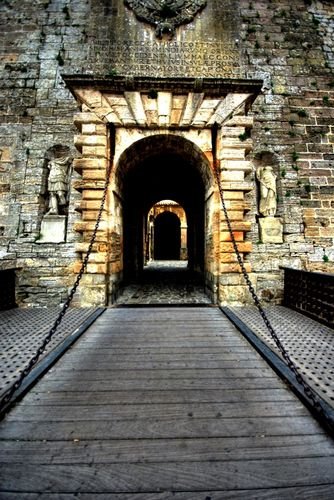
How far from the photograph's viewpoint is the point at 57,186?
6.30 meters

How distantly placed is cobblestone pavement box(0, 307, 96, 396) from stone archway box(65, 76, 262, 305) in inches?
30.8

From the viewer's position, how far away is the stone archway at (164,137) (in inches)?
213

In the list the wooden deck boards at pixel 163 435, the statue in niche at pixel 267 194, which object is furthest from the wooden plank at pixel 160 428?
the statue in niche at pixel 267 194

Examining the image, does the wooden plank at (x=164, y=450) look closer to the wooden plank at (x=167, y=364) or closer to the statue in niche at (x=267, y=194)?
the wooden plank at (x=167, y=364)

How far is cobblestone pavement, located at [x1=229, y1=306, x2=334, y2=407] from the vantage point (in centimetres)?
253

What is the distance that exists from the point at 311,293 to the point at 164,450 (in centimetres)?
433

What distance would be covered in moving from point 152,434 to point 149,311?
3304 millimetres

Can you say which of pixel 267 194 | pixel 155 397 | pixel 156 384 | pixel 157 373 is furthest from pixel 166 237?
pixel 155 397

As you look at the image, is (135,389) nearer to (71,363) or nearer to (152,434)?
(152,434)

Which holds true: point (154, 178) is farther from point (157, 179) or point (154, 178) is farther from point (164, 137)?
point (164, 137)

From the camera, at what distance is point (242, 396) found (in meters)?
2.29

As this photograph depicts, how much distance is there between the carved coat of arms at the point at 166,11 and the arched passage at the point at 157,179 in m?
3.72

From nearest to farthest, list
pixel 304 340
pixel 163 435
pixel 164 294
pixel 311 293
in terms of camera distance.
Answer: pixel 163 435
pixel 304 340
pixel 311 293
pixel 164 294

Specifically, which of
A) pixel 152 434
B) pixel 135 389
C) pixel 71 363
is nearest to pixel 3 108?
pixel 71 363
